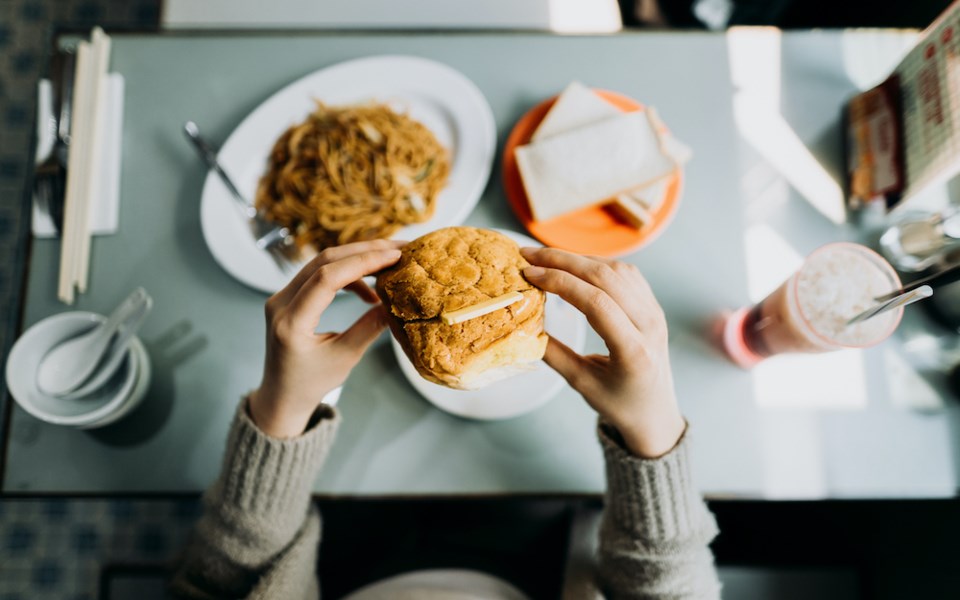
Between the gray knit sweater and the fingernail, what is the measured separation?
0.40m

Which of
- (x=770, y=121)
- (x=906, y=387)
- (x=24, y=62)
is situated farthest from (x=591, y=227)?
(x=24, y=62)

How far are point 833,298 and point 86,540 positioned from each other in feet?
8.79

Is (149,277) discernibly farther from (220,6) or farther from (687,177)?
(687,177)

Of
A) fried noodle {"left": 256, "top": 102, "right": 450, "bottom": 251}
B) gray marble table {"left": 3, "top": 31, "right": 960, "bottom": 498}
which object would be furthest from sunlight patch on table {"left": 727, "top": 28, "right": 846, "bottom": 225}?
fried noodle {"left": 256, "top": 102, "right": 450, "bottom": 251}

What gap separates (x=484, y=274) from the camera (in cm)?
87

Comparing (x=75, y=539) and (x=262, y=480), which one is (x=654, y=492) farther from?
(x=75, y=539)

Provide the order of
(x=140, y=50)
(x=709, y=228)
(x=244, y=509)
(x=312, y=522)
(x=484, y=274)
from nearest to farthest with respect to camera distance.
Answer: (x=484, y=274)
(x=244, y=509)
(x=312, y=522)
(x=709, y=228)
(x=140, y=50)

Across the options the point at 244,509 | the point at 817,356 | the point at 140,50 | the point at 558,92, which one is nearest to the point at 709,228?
the point at 817,356

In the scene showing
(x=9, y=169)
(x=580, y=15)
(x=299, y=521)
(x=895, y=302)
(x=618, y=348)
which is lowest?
(x=9, y=169)

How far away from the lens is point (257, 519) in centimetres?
111

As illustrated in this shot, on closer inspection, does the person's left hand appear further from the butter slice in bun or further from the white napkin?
the white napkin

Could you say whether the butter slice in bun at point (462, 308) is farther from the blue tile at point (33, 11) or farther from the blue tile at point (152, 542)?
the blue tile at point (33, 11)

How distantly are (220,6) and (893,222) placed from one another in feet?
5.86

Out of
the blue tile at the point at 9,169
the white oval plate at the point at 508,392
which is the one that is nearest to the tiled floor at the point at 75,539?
the blue tile at the point at 9,169
